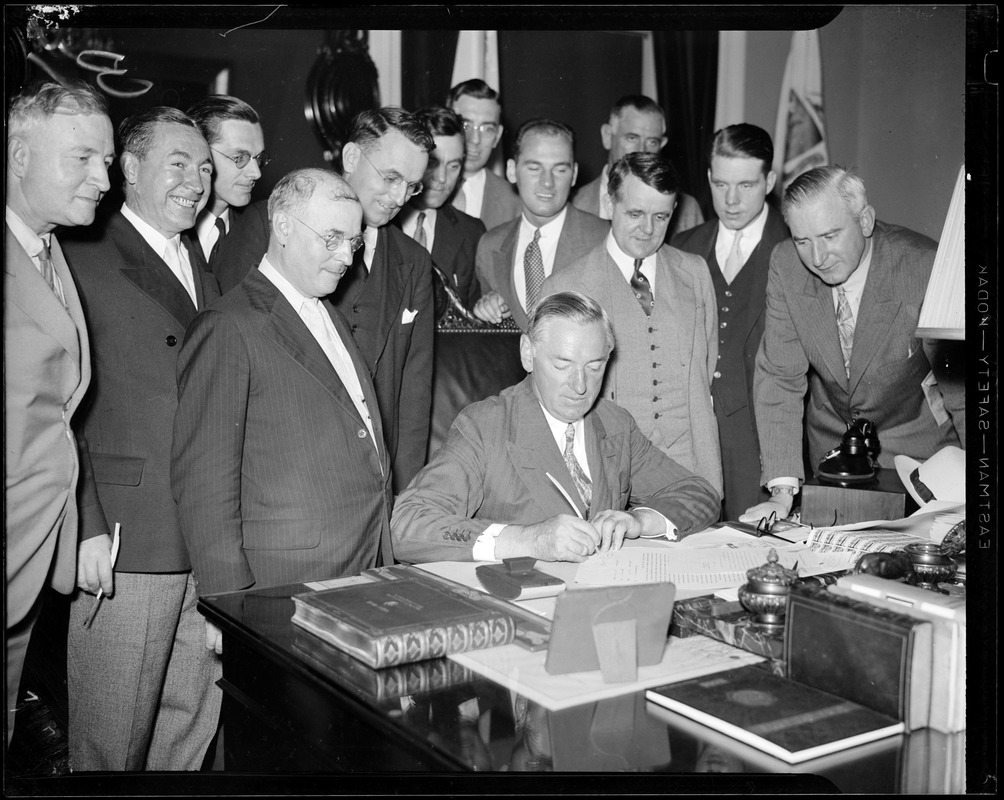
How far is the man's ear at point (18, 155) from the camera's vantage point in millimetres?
2133

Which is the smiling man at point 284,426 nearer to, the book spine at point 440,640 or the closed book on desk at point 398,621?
the closed book on desk at point 398,621

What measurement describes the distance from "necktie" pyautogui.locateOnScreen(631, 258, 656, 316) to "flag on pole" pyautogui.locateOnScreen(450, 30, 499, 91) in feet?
4.98

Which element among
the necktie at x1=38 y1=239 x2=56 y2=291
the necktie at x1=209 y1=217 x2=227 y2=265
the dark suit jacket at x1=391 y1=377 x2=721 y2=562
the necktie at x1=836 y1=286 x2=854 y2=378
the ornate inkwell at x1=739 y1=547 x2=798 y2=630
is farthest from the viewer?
the necktie at x1=836 y1=286 x2=854 y2=378

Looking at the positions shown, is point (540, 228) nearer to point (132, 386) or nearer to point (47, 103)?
point (132, 386)

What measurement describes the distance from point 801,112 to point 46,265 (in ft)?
9.39

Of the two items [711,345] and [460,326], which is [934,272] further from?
[460,326]

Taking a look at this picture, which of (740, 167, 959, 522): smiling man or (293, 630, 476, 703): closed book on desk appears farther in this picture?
(740, 167, 959, 522): smiling man

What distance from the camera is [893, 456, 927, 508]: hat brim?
8.83 ft

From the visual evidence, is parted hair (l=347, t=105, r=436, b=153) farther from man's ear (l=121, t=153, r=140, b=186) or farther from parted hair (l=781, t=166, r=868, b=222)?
parted hair (l=781, t=166, r=868, b=222)

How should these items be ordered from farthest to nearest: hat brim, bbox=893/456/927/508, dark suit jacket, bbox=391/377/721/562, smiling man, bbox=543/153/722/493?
smiling man, bbox=543/153/722/493, hat brim, bbox=893/456/927/508, dark suit jacket, bbox=391/377/721/562

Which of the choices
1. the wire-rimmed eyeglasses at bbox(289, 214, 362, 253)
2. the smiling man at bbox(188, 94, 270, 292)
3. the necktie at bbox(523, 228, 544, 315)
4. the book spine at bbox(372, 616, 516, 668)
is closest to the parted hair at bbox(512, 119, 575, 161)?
the necktie at bbox(523, 228, 544, 315)

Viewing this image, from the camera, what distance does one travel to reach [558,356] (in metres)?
2.53

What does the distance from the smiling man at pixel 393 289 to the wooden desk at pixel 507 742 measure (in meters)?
1.32

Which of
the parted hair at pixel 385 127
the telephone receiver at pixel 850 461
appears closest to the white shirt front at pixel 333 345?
the parted hair at pixel 385 127
